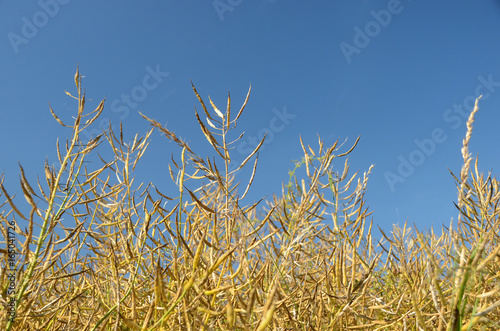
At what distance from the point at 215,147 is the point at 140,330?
408 millimetres

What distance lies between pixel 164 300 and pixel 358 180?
105 cm

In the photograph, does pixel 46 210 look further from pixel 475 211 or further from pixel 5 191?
pixel 475 211

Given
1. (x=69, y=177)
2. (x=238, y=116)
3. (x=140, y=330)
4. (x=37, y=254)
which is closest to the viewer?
(x=140, y=330)

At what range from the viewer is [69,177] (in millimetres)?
939

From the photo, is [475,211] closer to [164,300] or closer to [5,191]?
[164,300]

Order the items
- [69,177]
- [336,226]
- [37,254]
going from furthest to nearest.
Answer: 1. [336,226]
2. [69,177]
3. [37,254]

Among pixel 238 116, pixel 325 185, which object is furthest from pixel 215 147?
pixel 325 185

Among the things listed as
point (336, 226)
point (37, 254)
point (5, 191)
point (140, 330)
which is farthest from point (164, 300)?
point (336, 226)

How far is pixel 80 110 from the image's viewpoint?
975mm

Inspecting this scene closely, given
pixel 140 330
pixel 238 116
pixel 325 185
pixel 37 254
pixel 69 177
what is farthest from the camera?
pixel 325 185

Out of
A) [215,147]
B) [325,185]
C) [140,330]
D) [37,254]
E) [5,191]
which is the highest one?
[325,185]

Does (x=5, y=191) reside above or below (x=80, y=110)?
below

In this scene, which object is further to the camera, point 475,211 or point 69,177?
point 475,211

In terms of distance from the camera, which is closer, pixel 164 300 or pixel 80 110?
pixel 164 300
